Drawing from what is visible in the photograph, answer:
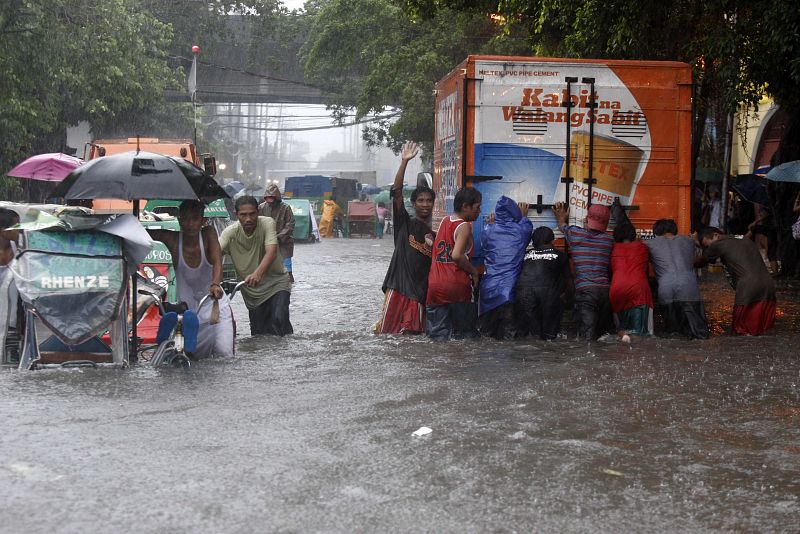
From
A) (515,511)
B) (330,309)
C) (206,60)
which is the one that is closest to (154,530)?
(515,511)

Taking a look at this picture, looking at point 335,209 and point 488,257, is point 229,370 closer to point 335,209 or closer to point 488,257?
point 488,257

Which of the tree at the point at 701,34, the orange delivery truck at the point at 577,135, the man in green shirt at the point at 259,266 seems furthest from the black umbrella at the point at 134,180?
the tree at the point at 701,34

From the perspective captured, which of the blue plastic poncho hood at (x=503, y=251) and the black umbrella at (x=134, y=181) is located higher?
the black umbrella at (x=134, y=181)

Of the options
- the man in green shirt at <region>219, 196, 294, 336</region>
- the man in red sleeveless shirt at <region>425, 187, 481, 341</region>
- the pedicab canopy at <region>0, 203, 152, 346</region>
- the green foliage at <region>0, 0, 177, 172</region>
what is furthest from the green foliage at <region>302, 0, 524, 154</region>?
the pedicab canopy at <region>0, 203, 152, 346</region>

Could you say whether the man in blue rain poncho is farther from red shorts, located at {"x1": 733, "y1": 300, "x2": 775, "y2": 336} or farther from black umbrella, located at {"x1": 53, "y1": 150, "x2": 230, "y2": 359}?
black umbrella, located at {"x1": 53, "y1": 150, "x2": 230, "y2": 359}

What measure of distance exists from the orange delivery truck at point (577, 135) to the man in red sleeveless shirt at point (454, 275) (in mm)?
740

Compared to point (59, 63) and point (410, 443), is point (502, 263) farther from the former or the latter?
point (59, 63)

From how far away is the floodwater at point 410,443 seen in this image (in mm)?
4945

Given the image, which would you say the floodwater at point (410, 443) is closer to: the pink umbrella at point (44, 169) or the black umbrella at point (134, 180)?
the black umbrella at point (134, 180)

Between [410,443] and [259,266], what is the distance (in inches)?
164

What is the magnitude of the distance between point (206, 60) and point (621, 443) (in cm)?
4328

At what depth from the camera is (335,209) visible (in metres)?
42.8

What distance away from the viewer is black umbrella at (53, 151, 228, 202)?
889 cm

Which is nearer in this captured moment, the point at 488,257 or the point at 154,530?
the point at 154,530
